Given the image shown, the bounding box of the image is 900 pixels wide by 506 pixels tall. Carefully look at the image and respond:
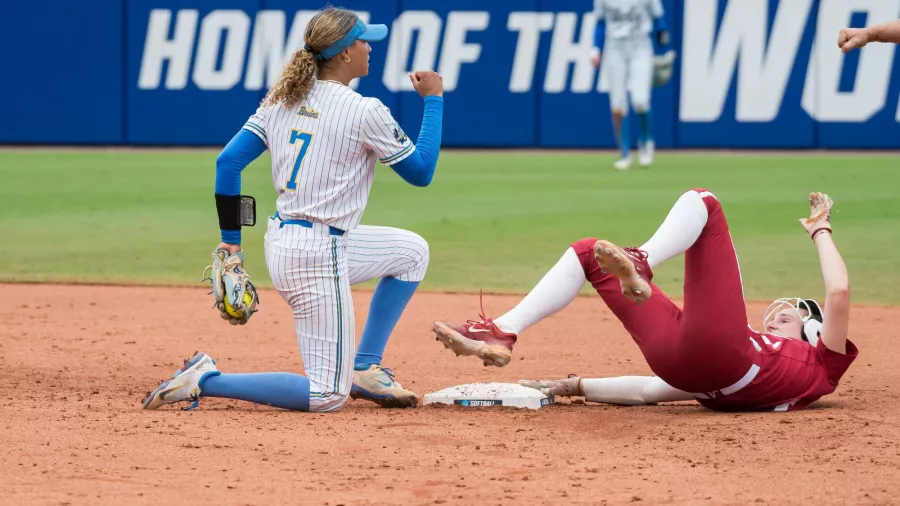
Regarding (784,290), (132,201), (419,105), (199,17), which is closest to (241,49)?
(199,17)

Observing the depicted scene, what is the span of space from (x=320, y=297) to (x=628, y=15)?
1150 cm

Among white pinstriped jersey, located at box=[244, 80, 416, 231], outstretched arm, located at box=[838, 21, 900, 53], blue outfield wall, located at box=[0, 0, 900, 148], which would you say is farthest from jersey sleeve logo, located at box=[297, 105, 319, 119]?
blue outfield wall, located at box=[0, 0, 900, 148]

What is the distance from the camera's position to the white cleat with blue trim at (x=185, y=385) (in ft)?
15.5

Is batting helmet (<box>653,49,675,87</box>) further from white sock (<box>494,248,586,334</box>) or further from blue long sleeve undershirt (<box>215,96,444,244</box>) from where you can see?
white sock (<box>494,248,586,334</box>)

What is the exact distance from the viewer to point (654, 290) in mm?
4656

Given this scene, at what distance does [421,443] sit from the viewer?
4301 millimetres

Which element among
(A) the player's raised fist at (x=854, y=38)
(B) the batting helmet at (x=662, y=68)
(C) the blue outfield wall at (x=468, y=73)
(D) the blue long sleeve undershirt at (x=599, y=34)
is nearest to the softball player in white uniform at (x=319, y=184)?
(A) the player's raised fist at (x=854, y=38)

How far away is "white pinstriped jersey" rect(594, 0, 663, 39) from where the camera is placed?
15.4 meters

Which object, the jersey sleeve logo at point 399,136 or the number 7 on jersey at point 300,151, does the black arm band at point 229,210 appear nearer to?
the number 7 on jersey at point 300,151

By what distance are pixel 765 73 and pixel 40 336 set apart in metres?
12.8

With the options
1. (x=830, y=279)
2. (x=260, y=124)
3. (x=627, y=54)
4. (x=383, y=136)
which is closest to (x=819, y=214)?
(x=830, y=279)

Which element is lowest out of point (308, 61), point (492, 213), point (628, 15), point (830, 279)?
point (492, 213)

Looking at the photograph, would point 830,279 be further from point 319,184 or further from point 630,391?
point 319,184

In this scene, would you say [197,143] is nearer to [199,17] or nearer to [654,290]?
[199,17]
